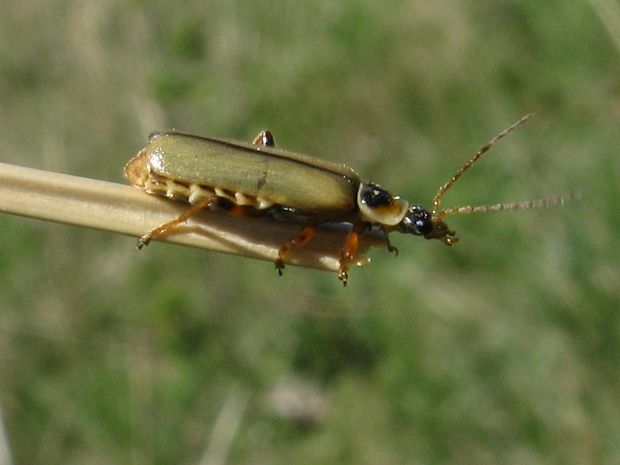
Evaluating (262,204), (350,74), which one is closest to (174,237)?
(262,204)

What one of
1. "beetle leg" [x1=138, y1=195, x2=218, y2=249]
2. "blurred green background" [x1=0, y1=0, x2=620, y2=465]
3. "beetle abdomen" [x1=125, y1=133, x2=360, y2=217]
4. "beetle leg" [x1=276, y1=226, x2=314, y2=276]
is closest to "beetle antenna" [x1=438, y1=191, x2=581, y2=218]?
"beetle abdomen" [x1=125, y1=133, x2=360, y2=217]

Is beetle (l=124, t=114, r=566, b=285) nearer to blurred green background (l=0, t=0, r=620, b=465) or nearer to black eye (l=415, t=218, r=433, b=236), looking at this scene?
black eye (l=415, t=218, r=433, b=236)

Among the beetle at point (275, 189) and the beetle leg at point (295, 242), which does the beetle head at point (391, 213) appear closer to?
the beetle at point (275, 189)

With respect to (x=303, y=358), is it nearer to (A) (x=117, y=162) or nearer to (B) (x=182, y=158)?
(A) (x=117, y=162)

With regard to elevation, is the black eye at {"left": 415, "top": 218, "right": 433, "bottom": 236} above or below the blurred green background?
below

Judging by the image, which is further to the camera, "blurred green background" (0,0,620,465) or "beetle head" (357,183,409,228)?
"blurred green background" (0,0,620,465)

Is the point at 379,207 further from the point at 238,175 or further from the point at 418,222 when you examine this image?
the point at 238,175
